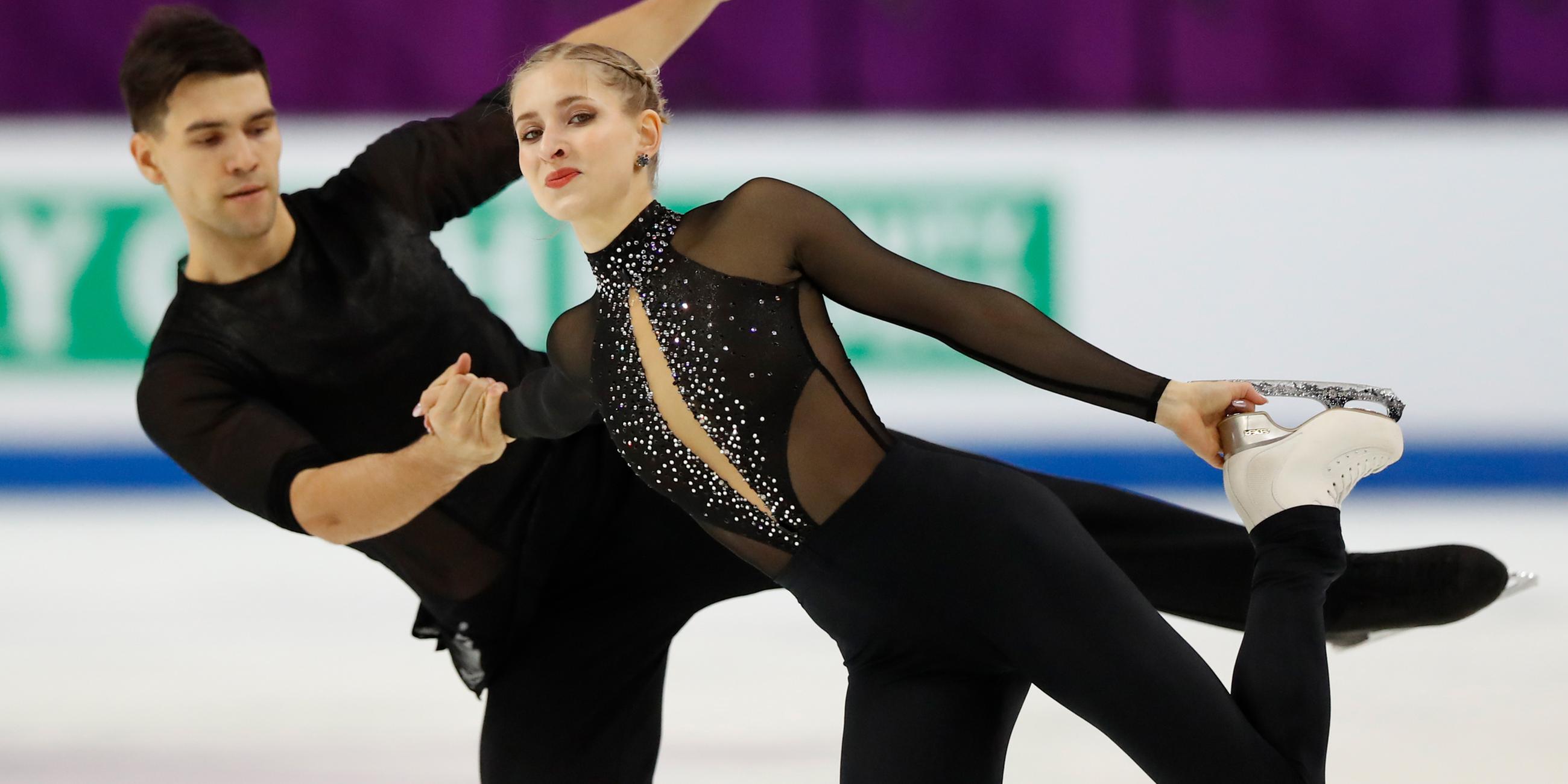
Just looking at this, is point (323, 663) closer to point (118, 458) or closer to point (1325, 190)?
point (118, 458)

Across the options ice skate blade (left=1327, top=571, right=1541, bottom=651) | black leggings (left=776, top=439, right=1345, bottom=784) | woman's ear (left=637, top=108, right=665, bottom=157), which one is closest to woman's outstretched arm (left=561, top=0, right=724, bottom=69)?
woman's ear (left=637, top=108, right=665, bottom=157)

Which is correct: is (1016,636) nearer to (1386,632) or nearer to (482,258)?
(1386,632)

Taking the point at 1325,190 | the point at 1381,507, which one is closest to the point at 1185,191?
the point at 1325,190

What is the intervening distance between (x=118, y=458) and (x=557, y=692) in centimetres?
317

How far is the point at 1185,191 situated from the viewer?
4945 millimetres

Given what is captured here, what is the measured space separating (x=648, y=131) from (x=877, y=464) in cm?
49

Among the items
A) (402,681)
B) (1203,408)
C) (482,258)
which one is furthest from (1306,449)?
(482,258)

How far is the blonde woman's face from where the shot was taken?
6.08 feet

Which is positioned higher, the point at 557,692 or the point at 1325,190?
the point at 1325,190

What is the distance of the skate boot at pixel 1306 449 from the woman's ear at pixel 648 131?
805 mm

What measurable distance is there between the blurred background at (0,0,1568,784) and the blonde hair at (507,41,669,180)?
2.18 m

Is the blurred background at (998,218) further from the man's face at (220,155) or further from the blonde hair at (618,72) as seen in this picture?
the blonde hair at (618,72)

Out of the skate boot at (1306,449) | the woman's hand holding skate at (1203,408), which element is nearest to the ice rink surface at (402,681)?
the skate boot at (1306,449)

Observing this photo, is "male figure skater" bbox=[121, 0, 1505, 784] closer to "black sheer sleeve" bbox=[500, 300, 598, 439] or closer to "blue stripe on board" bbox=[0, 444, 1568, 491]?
"black sheer sleeve" bbox=[500, 300, 598, 439]
